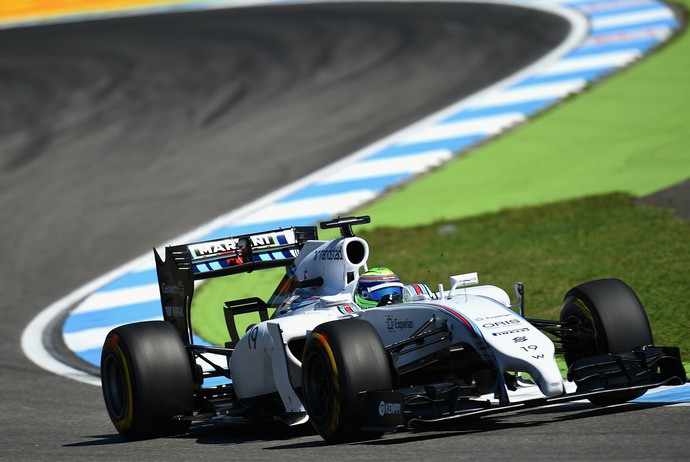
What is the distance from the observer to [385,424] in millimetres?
6844

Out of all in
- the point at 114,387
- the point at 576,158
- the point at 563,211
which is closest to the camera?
the point at 114,387

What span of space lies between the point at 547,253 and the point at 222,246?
4.65m

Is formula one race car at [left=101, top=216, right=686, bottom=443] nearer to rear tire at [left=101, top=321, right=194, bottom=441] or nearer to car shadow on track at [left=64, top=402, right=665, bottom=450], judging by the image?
rear tire at [left=101, top=321, right=194, bottom=441]

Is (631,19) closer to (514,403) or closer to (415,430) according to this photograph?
(415,430)

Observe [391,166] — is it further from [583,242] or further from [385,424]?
[385,424]

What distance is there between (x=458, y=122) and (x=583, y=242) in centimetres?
490

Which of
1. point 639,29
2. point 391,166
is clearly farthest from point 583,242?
point 639,29

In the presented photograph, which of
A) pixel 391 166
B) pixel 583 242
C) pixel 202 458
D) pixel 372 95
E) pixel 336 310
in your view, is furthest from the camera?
pixel 372 95

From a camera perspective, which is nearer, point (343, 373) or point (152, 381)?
point (343, 373)

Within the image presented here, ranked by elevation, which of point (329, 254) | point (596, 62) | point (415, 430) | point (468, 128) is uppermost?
point (596, 62)

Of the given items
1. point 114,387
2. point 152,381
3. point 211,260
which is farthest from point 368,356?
point 211,260

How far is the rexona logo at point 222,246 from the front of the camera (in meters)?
9.30

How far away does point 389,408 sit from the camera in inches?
269

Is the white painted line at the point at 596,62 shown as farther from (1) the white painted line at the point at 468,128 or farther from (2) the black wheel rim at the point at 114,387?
(2) the black wheel rim at the point at 114,387
